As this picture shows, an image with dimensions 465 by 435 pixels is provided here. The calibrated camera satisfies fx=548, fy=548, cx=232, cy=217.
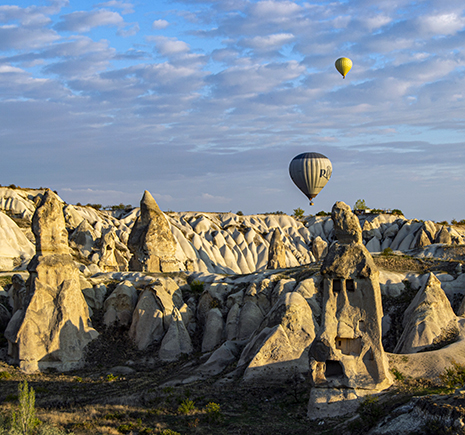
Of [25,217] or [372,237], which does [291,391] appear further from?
[372,237]

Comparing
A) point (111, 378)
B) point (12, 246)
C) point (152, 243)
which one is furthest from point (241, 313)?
point (12, 246)

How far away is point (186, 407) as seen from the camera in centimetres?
1538

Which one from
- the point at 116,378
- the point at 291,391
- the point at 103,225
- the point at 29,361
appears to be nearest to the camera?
the point at 291,391

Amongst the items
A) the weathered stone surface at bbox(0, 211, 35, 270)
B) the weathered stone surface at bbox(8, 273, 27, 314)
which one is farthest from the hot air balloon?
the weathered stone surface at bbox(8, 273, 27, 314)

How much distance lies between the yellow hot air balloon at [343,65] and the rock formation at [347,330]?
36111 millimetres

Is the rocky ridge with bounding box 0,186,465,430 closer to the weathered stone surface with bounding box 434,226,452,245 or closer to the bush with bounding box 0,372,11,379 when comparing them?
the bush with bounding box 0,372,11,379

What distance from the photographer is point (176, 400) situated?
16.7 m

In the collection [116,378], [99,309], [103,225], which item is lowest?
[116,378]

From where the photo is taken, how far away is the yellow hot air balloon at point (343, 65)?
1945 inches

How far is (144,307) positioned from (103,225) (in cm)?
3638

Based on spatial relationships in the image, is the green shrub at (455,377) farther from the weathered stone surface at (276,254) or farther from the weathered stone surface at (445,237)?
the weathered stone surface at (445,237)

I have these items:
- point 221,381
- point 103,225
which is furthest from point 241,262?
point 221,381

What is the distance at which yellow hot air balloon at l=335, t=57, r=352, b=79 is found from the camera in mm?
49406

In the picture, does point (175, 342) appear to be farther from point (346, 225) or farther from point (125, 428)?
point (346, 225)
